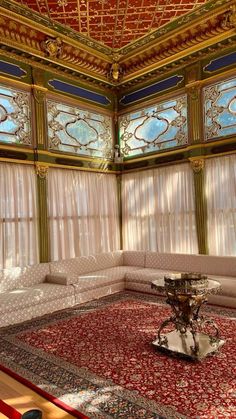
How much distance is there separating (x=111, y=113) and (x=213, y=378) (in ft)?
21.6

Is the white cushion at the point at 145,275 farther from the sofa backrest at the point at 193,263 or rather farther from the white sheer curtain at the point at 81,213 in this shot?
the white sheer curtain at the point at 81,213

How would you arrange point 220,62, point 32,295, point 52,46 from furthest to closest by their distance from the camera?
point 220,62 → point 52,46 → point 32,295

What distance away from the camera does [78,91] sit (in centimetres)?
730

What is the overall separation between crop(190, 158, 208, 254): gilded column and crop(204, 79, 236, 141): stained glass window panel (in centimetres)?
59

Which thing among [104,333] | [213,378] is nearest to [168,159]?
[104,333]

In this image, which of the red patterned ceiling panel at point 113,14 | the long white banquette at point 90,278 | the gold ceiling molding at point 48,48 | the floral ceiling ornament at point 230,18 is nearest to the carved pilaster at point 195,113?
the floral ceiling ornament at point 230,18

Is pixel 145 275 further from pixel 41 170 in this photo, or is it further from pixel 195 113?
pixel 195 113

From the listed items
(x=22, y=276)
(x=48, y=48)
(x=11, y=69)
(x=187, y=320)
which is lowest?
(x=187, y=320)

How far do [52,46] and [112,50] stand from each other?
1.36m

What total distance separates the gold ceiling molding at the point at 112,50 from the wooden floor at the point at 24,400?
548 centimetres

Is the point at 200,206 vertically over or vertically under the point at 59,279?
over

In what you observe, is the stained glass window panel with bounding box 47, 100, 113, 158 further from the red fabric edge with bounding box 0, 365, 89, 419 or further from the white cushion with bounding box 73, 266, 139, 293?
the red fabric edge with bounding box 0, 365, 89, 419

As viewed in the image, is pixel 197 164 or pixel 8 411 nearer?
pixel 8 411

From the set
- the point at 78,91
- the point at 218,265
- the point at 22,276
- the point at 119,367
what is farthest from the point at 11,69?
the point at 119,367
